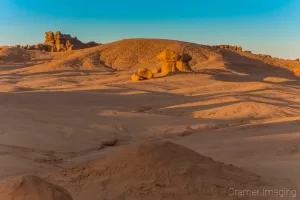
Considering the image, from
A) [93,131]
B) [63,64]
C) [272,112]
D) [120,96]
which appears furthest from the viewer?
[63,64]

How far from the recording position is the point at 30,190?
354 centimetres

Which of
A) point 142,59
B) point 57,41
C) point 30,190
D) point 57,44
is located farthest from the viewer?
point 57,41

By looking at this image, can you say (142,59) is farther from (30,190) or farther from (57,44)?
(30,190)

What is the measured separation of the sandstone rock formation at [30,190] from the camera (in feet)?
11.5

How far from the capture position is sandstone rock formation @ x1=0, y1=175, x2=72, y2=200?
11.5ft

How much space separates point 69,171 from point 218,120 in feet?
23.3

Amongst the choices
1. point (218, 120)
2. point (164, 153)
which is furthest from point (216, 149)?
point (218, 120)

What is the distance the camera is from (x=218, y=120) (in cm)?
1199

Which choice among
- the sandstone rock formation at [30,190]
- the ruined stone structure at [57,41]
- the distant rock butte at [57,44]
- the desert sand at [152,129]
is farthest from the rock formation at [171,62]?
the ruined stone structure at [57,41]

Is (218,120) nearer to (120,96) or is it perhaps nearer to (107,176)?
(120,96)

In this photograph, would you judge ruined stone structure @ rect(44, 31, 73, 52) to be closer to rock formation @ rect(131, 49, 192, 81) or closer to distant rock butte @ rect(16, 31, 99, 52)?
distant rock butte @ rect(16, 31, 99, 52)

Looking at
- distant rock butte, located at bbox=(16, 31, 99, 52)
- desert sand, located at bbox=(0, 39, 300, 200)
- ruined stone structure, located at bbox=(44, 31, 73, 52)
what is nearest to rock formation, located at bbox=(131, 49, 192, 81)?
desert sand, located at bbox=(0, 39, 300, 200)

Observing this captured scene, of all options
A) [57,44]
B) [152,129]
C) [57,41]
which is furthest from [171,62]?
[57,41]

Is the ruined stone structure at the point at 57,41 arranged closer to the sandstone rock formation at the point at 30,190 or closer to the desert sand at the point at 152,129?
the desert sand at the point at 152,129
